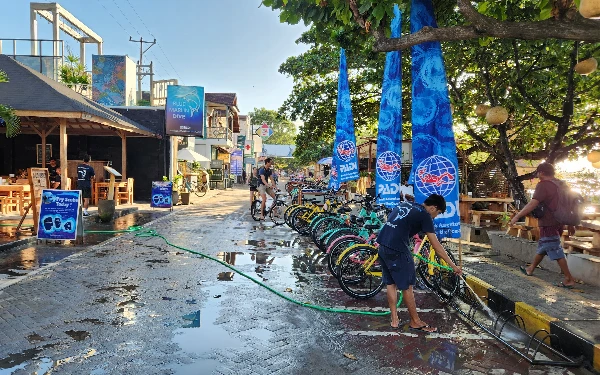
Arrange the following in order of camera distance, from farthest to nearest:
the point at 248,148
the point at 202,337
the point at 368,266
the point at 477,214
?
the point at 248,148, the point at 477,214, the point at 368,266, the point at 202,337

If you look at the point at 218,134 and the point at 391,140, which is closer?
the point at 391,140

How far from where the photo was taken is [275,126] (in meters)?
94.8

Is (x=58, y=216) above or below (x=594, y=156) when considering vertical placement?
below

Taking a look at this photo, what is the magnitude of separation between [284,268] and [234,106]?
3437cm

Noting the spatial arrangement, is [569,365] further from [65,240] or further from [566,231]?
[65,240]

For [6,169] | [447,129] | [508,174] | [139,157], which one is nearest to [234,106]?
[139,157]

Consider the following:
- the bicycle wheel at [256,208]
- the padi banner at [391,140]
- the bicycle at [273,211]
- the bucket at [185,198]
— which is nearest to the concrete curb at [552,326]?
the padi banner at [391,140]

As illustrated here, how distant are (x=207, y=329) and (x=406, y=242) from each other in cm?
237

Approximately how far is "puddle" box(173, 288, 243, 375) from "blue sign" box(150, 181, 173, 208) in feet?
39.4

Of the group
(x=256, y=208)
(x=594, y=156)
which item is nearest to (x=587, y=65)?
(x=594, y=156)

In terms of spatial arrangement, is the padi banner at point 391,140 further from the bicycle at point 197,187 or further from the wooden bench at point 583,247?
the bicycle at point 197,187

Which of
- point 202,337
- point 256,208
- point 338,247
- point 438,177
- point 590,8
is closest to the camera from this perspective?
point 590,8

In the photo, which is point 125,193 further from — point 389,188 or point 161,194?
point 389,188

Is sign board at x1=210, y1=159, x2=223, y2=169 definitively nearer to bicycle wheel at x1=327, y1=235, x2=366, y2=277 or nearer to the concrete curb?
bicycle wheel at x1=327, y1=235, x2=366, y2=277
